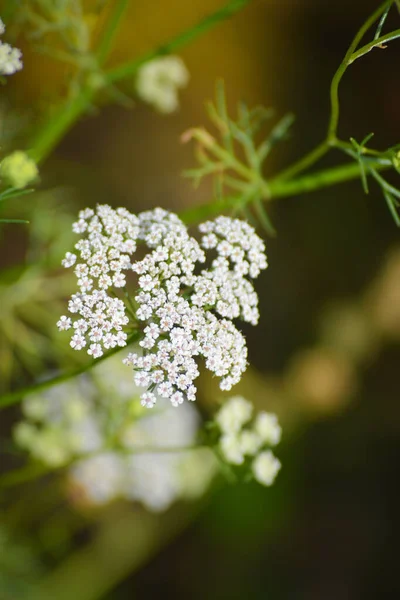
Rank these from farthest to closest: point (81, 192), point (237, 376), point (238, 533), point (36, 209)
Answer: point (238, 533) < point (81, 192) < point (36, 209) < point (237, 376)

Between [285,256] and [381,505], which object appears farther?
[285,256]

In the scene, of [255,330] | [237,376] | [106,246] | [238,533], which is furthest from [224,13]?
[238,533]

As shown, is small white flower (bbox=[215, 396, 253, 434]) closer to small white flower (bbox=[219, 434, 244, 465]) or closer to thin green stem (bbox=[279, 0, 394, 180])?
small white flower (bbox=[219, 434, 244, 465])

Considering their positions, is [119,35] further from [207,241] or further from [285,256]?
[207,241]

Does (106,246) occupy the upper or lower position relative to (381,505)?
upper

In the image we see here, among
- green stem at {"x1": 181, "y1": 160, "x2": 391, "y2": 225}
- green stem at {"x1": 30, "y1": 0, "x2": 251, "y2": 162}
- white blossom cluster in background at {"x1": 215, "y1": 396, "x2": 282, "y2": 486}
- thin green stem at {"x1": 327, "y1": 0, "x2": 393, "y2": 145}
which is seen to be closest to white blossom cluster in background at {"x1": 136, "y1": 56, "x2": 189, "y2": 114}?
green stem at {"x1": 30, "y1": 0, "x2": 251, "y2": 162}

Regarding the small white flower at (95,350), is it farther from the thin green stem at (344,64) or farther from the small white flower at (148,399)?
the thin green stem at (344,64)
